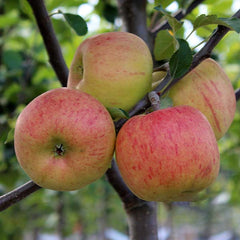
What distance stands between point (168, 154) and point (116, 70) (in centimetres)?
26

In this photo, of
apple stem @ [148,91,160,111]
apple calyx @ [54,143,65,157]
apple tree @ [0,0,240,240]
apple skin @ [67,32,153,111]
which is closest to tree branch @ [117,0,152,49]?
apple tree @ [0,0,240,240]

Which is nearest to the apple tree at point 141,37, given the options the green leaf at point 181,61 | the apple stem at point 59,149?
the green leaf at point 181,61

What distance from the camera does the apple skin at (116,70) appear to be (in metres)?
0.83

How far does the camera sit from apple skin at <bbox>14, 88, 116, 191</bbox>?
0.70m

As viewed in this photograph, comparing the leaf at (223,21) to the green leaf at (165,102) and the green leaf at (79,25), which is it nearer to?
the green leaf at (165,102)

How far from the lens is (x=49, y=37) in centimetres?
97

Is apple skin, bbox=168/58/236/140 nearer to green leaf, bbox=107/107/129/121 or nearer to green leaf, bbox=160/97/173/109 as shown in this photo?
green leaf, bbox=160/97/173/109

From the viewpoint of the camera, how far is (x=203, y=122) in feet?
2.40

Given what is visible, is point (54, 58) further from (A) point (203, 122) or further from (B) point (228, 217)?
(B) point (228, 217)

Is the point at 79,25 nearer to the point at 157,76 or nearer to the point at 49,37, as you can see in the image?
the point at 49,37

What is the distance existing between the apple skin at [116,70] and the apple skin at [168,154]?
12 cm

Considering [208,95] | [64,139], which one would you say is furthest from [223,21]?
[64,139]

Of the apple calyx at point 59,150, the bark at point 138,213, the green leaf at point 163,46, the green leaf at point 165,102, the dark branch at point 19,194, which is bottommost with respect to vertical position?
the bark at point 138,213

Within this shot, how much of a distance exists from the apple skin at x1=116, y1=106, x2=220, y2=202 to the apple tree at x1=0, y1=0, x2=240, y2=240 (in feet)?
0.24
